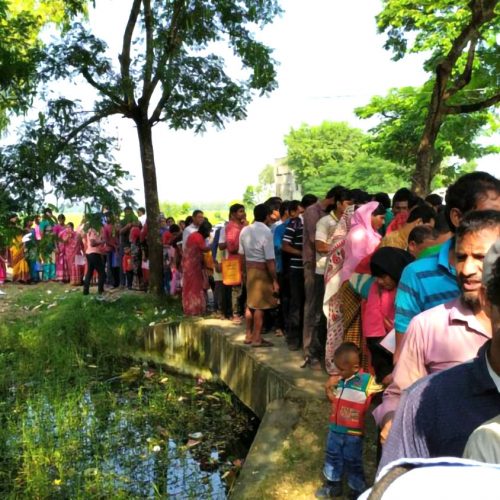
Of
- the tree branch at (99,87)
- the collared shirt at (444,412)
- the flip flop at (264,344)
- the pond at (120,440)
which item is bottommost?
the pond at (120,440)

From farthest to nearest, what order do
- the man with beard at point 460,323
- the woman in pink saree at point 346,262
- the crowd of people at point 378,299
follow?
the woman in pink saree at point 346,262
the man with beard at point 460,323
the crowd of people at point 378,299

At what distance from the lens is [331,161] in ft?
192

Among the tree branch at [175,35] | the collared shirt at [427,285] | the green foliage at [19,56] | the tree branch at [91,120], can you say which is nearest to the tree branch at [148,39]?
the tree branch at [175,35]

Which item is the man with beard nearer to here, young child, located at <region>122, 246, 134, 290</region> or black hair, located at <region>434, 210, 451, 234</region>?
black hair, located at <region>434, 210, 451, 234</region>

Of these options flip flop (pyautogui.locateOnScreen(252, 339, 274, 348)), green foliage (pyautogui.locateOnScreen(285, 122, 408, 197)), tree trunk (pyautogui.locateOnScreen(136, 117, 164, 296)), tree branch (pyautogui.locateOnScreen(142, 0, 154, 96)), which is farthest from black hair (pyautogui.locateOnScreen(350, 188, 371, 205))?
Answer: green foliage (pyautogui.locateOnScreen(285, 122, 408, 197))

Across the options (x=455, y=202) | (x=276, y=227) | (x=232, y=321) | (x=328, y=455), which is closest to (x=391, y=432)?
(x=455, y=202)

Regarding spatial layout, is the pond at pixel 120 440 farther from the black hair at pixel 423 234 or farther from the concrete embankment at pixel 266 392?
the black hair at pixel 423 234

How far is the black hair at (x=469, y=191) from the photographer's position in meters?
2.66

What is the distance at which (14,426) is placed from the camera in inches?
239

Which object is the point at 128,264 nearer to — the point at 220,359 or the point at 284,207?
the point at 220,359

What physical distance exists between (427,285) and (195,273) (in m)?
7.35

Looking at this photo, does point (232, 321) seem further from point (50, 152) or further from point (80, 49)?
point (80, 49)

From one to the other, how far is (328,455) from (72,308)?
7.49 m

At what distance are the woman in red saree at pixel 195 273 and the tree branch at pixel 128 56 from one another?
2564 mm
